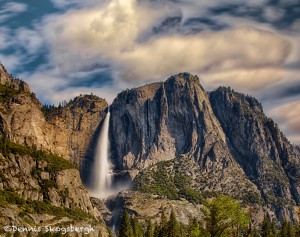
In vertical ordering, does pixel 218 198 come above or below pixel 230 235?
above

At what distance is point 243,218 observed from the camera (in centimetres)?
9162

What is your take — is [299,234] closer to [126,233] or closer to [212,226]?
[126,233]

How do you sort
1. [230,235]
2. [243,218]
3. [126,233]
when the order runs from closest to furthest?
[243,218] < [230,235] < [126,233]

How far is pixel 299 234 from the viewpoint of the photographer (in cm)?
18250

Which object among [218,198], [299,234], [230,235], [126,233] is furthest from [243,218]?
[126,233]

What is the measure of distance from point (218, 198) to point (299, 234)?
4002 inches

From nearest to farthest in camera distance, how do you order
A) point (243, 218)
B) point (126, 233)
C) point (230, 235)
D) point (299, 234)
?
1. point (243, 218)
2. point (230, 235)
3. point (299, 234)
4. point (126, 233)

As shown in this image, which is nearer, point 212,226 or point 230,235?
point 212,226

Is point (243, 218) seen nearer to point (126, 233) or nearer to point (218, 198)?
point (218, 198)

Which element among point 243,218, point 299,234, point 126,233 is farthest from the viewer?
point 126,233

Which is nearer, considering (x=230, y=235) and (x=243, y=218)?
(x=243, y=218)

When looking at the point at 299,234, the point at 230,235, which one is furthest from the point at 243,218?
the point at 299,234

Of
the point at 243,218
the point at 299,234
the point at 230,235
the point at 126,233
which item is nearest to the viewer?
the point at 243,218

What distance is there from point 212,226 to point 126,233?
110m
